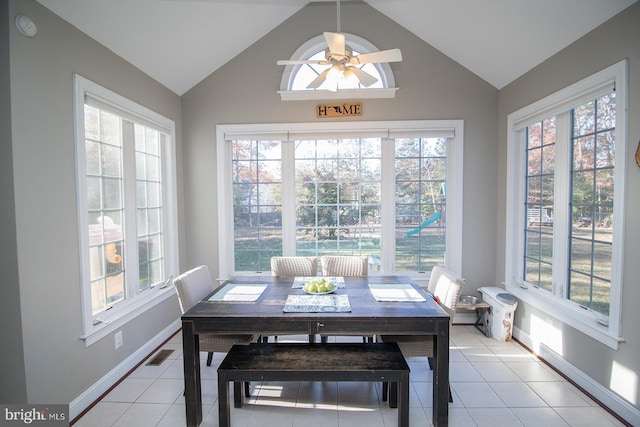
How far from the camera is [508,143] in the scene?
328cm

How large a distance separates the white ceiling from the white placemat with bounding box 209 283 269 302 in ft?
7.06

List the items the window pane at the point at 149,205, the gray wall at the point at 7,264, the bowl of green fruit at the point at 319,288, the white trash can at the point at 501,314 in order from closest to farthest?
the gray wall at the point at 7,264 < the bowl of green fruit at the point at 319,288 < the window pane at the point at 149,205 < the white trash can at the point at 501,314

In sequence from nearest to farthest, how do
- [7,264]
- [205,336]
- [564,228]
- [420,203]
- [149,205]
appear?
[7,264], [205,336], [564,228], [149,205], [420,203]

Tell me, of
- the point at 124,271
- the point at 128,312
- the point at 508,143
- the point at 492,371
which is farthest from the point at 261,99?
the point at 492,371

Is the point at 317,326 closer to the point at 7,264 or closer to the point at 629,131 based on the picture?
the point at 7,264

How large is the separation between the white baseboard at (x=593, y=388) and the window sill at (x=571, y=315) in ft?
1.07

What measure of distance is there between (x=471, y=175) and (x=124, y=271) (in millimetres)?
3704

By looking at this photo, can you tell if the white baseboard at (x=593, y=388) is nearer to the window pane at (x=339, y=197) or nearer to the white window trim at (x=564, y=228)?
the white window trim at (x=564, y=228)

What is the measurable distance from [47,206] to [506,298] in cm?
394

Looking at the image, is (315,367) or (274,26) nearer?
(315,367)

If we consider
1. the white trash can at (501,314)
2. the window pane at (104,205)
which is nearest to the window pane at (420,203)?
the white trash can at (501,314)

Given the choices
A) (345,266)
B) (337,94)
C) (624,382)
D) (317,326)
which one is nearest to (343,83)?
(337,94)

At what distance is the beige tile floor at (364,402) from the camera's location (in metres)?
2.03

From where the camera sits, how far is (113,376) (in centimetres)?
243
